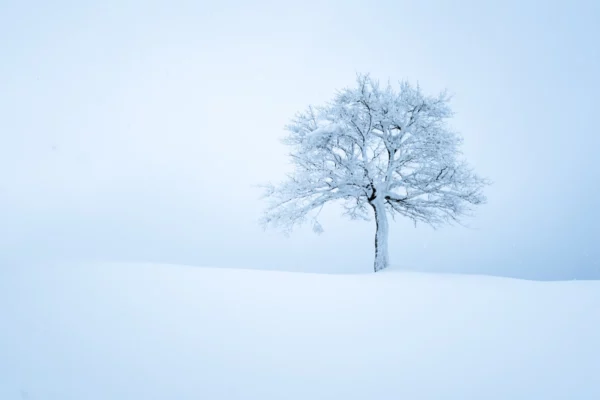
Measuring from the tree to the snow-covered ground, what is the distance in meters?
6.55

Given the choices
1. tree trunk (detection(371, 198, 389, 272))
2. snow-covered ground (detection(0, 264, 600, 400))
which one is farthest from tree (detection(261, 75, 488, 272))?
snow-covered ground (detection(0, 264, 600, 400))

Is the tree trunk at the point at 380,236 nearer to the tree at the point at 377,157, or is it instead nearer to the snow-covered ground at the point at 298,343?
the tree at the point at 377,157

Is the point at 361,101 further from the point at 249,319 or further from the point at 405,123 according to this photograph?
the point at 249,319

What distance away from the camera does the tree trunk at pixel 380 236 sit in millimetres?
12914

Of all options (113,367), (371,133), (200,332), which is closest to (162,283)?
(200,332)

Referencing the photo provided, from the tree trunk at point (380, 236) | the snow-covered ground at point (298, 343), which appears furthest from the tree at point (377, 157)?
the snow-covered ground at point (298, 343)

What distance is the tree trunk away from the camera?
42.4 ft

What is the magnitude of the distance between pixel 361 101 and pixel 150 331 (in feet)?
33.9

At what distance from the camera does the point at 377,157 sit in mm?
12445

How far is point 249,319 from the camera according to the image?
14.9ft

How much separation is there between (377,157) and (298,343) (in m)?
9.87

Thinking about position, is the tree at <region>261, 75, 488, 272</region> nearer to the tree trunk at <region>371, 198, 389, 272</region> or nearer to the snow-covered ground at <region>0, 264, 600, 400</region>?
the tree trunk at <region>371, 198, 389, 272</region>

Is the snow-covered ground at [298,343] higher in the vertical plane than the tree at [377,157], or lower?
lower

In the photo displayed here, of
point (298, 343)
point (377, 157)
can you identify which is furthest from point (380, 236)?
point (298, 343)
